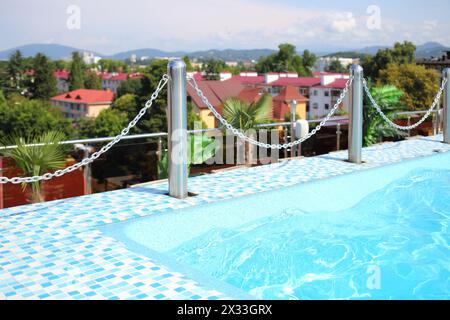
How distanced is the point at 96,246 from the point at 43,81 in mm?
85413

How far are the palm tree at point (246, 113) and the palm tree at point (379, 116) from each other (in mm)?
2615

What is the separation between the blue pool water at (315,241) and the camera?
12.4ft

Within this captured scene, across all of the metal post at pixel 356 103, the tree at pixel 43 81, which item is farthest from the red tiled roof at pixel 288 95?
the metal post at pixel 356 103

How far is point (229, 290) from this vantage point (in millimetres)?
2926

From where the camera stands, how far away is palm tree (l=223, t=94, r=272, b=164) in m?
7.04

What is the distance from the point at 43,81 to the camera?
83.6 meters

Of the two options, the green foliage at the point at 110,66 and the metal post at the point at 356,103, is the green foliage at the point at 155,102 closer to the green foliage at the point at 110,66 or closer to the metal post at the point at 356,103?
the metal post at the point at 356,103

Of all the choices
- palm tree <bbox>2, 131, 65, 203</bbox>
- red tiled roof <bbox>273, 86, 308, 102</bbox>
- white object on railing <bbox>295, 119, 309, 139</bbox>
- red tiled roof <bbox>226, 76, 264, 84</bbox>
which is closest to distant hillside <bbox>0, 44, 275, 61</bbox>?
red tiled roof <bbox>226, 76, 264, 84</bbox>

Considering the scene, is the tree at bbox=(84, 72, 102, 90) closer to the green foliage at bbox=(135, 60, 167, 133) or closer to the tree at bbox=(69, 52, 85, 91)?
the tree at bbox=(69, 52, 85, 91)

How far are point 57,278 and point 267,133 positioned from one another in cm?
461

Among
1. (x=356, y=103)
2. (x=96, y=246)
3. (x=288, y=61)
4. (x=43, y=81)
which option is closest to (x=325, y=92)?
(x=288, y=61)

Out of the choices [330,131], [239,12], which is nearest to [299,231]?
[330,131]

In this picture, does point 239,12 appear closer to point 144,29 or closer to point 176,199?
point 144,29
